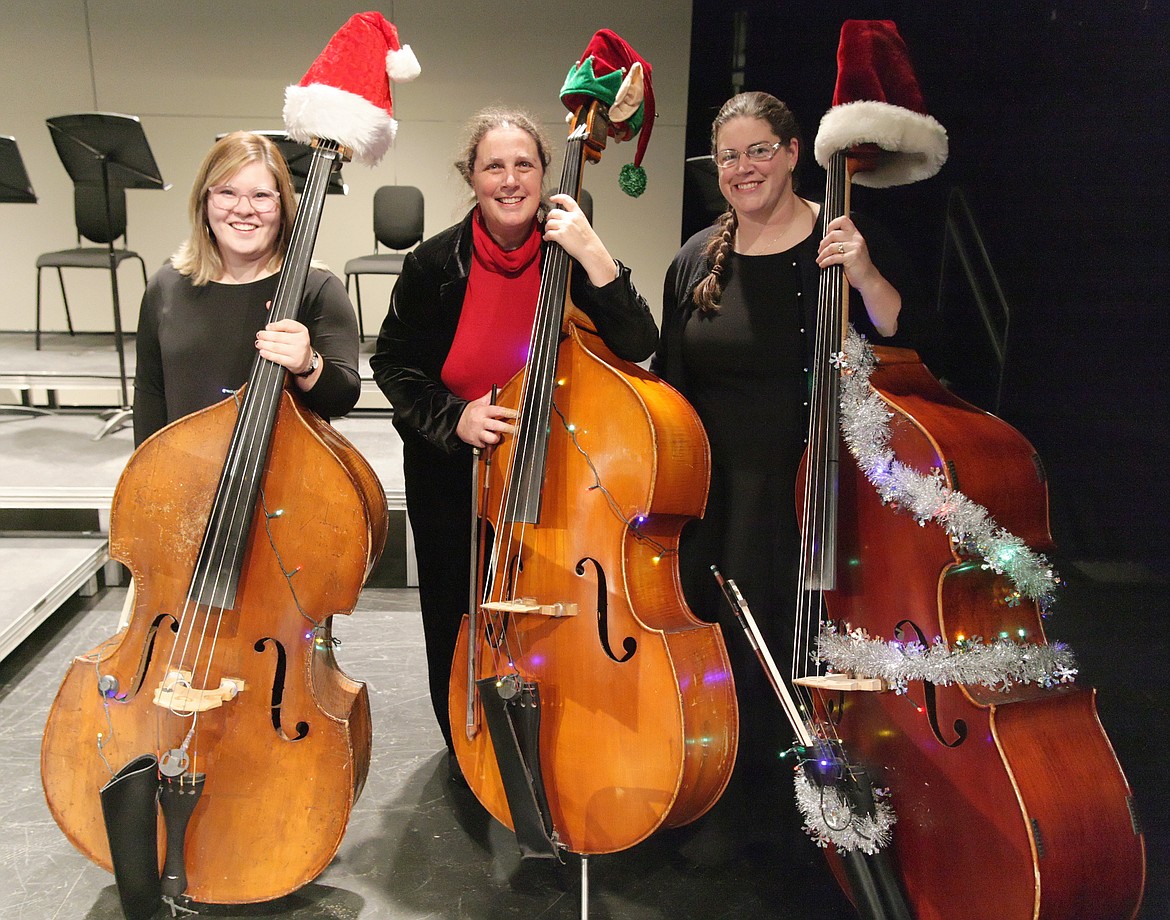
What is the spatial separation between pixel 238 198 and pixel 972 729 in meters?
1.65

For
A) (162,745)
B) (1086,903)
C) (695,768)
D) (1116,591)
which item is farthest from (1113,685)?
(162,745)

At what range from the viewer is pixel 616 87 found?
175 centimetres

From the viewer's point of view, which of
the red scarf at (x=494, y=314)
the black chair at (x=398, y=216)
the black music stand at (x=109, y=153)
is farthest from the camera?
the black chair at (x=398, y=216)

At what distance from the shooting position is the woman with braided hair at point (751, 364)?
1.71 m

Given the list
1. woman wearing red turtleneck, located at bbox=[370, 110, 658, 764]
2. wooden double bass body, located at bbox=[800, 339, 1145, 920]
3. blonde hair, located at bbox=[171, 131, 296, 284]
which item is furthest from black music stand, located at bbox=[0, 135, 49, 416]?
wooden double bass body, located at bbox=[800, 339, 1145, 920]

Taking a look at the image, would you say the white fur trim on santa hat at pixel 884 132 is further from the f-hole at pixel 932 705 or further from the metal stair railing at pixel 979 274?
the f-hole at pixel 932 705

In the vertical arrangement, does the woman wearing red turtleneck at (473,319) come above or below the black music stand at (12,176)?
below

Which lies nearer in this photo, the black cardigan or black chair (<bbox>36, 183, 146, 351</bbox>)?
the black cardigan

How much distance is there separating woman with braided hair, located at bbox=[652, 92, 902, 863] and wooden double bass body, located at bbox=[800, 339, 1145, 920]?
0.72 feet

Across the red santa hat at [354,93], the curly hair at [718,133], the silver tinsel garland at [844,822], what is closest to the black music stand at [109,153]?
the red santa hat at [354,93]

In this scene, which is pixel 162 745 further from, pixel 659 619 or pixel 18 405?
pixel 18 405

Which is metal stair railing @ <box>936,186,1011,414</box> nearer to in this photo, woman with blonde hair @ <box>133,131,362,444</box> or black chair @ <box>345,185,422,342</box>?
woman with blonde hair @ <box>133,131,362,444</box>

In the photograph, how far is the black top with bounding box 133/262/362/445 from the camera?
1910mm

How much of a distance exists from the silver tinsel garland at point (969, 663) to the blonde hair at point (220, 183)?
1.37 metres
